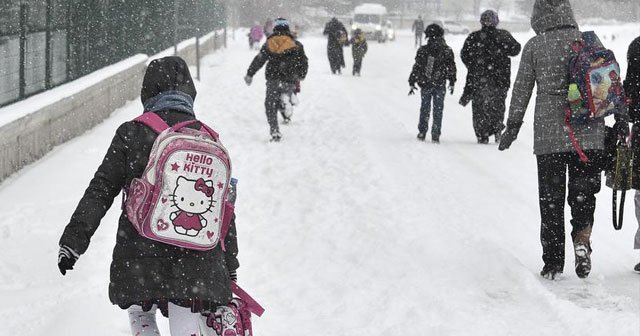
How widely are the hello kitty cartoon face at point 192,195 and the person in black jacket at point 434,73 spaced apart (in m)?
9.84

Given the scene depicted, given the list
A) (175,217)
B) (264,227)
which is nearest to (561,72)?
(264,227)

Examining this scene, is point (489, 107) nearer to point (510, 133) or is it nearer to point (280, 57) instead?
point (280, 57)

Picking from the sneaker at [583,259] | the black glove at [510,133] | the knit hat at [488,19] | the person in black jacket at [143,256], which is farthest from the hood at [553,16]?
the knit hat at [488,19]

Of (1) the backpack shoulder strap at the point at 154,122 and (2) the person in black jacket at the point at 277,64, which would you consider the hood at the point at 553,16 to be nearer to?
(1) the backpack shoulder strap at the point at 154,122

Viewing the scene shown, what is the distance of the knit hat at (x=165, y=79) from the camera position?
3.71 metres

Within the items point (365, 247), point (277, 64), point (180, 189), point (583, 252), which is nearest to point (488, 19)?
point (277, 64)

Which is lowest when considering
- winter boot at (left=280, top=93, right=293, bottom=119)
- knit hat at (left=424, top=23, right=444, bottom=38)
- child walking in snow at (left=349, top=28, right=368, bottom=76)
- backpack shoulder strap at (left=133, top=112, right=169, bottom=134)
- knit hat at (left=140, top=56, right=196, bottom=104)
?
child walking in snow at (left=349, top=28, right=368, bottom=76)

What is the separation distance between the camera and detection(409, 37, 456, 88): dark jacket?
1323 centimetres

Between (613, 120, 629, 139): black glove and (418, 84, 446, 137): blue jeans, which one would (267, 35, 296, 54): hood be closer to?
(418, 84, 446, 137): blue jeans

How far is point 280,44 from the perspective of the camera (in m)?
13.2

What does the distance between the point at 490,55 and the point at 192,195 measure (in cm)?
968

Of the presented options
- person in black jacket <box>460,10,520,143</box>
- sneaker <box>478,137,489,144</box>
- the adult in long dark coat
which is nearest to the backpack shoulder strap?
person in black jacket <box>460,10,520,143</box>

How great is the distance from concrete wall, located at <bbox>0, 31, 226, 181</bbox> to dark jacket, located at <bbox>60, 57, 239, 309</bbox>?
225 inches

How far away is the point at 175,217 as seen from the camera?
3.46 meters
